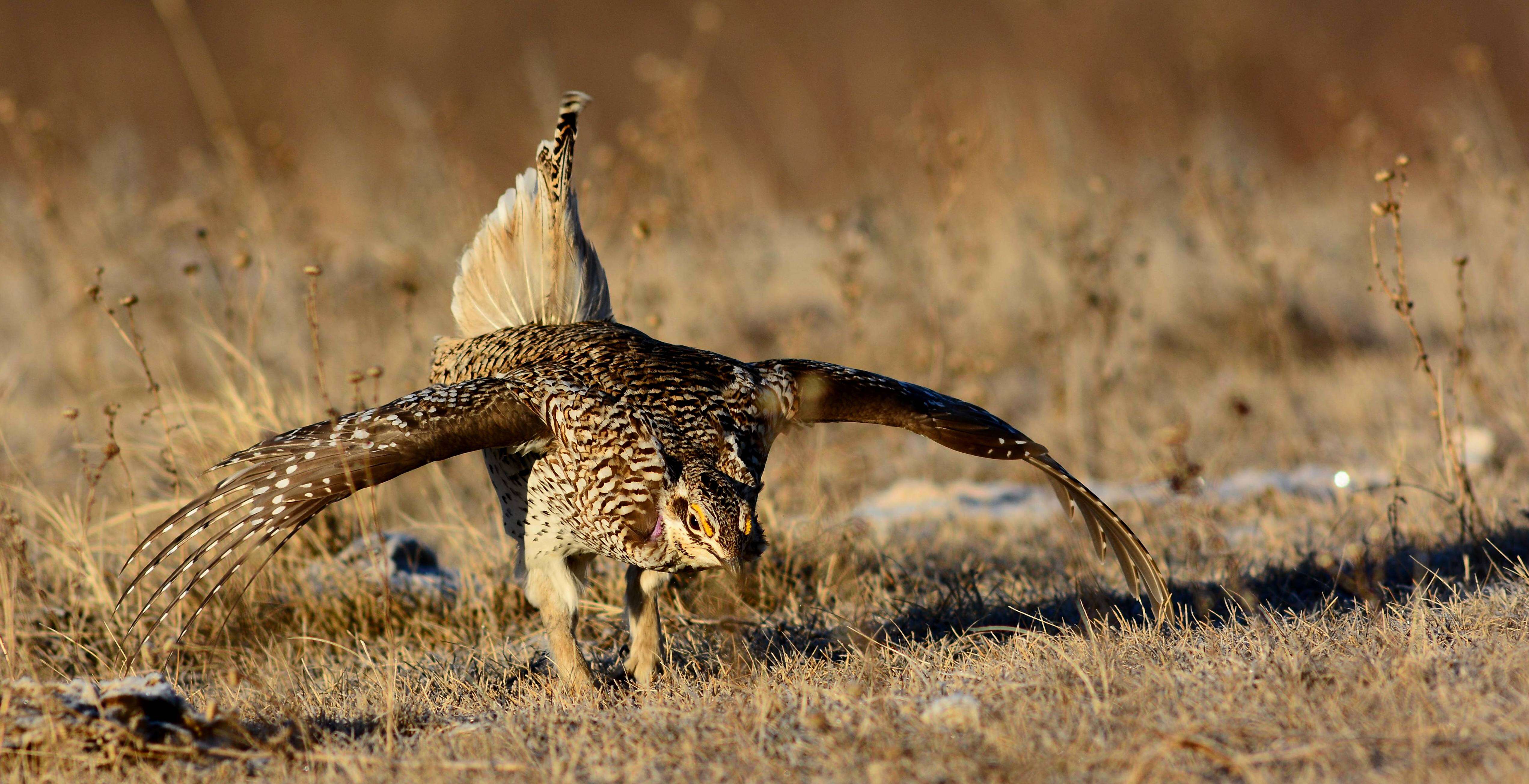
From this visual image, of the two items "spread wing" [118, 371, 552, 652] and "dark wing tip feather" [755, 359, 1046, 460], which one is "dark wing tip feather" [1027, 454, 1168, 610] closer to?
"dark wing tip feather" [755, 359, 1046, 460]

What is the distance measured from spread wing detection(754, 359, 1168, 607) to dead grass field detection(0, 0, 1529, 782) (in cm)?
21

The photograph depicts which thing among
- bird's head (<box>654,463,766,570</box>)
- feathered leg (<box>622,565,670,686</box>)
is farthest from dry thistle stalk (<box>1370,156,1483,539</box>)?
feathered leg (<box>622,565,670,686</box>)

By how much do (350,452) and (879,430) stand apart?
4.66 metres

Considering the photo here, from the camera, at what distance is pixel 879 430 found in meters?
7.68

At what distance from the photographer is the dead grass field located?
289 centimetres

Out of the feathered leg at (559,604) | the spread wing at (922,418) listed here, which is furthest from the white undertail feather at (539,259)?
the feathered leg at (559,604)

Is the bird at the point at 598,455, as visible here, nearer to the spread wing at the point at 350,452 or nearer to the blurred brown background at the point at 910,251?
the spread wing at the point at 350,452

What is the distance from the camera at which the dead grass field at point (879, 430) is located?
289 cm

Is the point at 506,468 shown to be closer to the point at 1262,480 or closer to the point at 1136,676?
the point at 1136,676

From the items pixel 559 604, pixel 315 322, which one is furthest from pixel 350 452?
pixel 315 322

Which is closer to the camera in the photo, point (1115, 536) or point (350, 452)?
point (350, 452)

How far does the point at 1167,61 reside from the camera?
1655cm

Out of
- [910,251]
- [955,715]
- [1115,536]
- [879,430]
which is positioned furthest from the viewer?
[910,251]

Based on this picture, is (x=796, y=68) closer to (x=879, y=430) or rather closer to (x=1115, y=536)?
(x=879, y=430)
